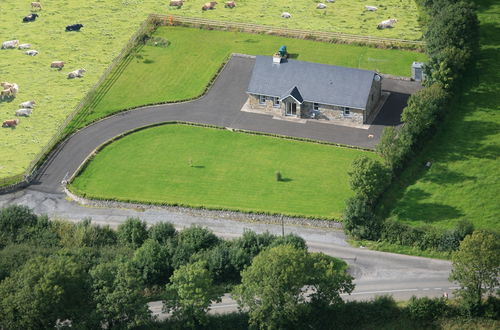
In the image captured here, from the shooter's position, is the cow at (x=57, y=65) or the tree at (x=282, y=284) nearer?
the tree at (x=282, y=284)

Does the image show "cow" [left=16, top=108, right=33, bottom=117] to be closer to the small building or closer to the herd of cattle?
the herd of cattle

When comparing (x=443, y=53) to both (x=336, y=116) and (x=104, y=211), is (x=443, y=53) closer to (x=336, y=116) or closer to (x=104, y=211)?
(x=336, y=116)

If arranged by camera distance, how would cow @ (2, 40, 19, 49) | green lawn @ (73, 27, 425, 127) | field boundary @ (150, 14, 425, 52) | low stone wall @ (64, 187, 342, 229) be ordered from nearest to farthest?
low stone wall @ (64, 187, 342, 229) < green lawn @ (73, 27, 425, 127) < field boundary @ (150, 14, 425, 52) < cow @ (2, 40, 19, 49)

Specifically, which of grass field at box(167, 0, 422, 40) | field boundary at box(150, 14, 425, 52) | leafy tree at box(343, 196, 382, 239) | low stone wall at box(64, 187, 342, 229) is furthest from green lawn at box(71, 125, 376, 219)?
grass field at box(167, 0, 422, 40)

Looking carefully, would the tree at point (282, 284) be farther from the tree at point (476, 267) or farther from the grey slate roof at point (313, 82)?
the grey slate roof at point (313, 82)

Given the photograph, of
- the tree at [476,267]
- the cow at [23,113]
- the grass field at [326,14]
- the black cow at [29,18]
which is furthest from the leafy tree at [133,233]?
the black cow at [29,18]

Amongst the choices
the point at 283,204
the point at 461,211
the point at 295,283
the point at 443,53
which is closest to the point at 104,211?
the point at 283,204

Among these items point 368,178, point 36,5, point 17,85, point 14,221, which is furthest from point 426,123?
point 36,5
